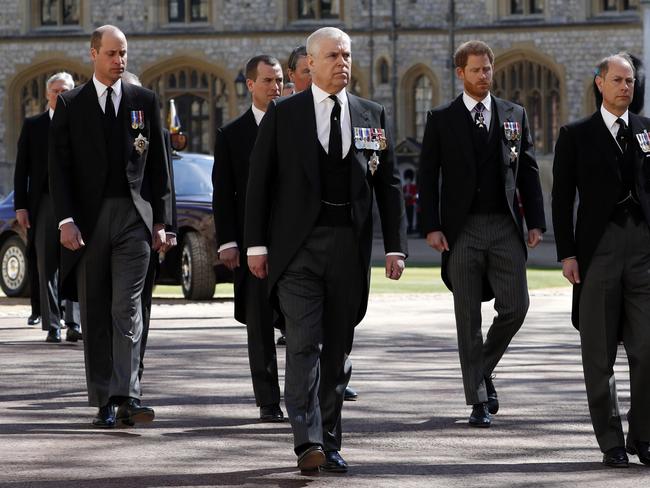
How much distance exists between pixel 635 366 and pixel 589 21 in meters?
38.0

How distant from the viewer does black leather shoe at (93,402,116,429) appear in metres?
8.75

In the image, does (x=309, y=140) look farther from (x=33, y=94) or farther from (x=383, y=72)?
(x=33, y=94)

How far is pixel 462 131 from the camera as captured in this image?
29.5 feet

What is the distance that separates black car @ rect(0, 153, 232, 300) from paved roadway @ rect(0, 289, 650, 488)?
411 cm

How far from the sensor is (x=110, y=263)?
349 inches

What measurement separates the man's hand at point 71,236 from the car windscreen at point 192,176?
10070 millimetres

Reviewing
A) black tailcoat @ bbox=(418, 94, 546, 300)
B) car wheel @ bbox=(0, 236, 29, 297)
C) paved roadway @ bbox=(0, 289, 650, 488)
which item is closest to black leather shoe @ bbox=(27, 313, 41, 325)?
paved roadway @ bbox=(0, 289, 650, 488)

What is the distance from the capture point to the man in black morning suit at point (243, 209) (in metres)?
9.19

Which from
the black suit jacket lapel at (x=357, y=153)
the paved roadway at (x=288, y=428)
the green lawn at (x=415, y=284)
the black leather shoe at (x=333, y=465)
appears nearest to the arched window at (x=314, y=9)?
the green lawn at (x=415, y=284)

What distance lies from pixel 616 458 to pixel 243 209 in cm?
264

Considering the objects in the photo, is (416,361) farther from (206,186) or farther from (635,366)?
(206,186)

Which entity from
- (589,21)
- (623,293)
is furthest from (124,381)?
(589,21)

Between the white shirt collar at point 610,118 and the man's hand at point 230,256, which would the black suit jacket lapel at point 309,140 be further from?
the man's hand at point 230,256

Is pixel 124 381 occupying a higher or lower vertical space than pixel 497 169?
lower
